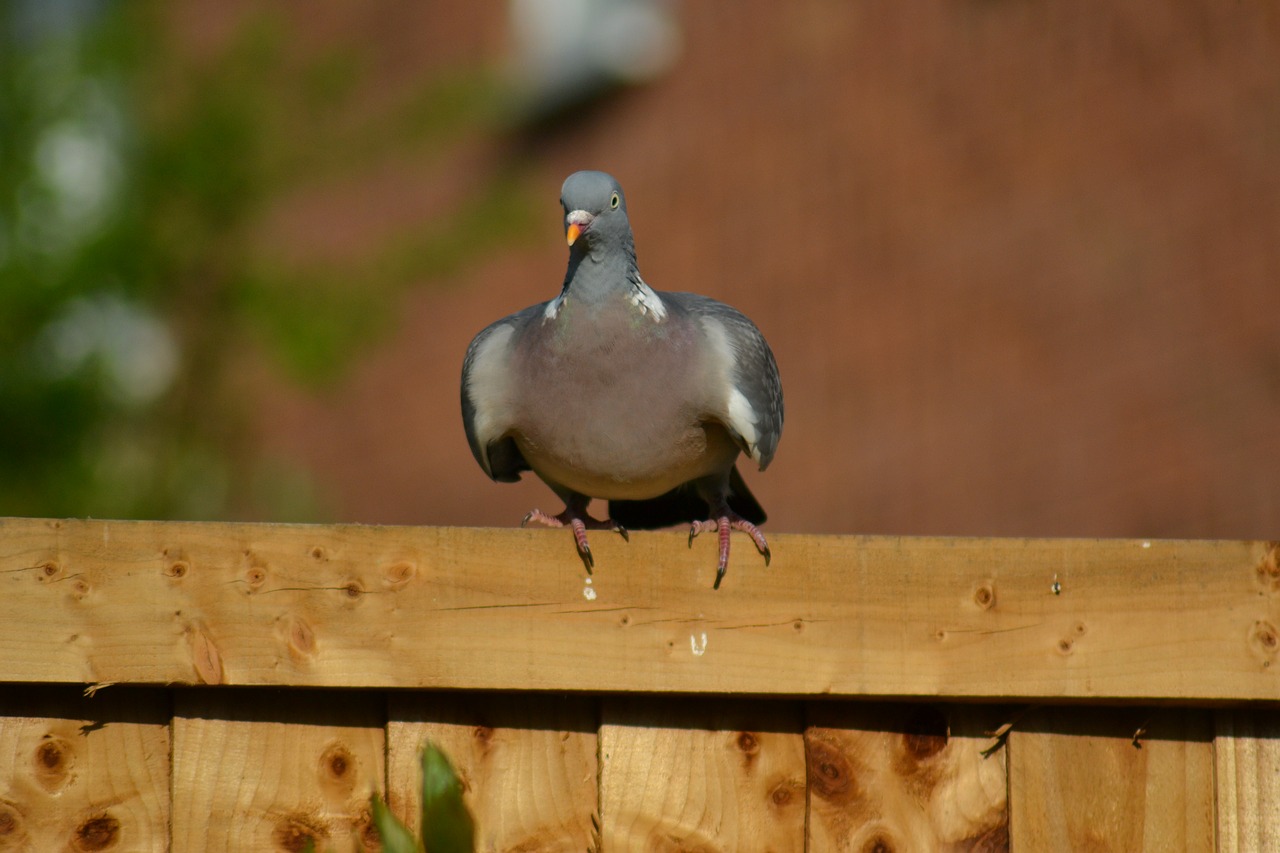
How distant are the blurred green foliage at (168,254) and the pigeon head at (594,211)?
16.5 ft

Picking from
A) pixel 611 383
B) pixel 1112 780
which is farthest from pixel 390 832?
pixel 611 383

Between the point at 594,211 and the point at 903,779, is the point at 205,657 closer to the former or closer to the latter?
the point at 903,779

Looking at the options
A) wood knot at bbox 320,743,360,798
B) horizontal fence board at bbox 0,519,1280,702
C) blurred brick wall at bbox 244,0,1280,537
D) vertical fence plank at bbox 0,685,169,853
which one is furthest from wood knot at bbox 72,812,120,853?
blurred brick wall at bbox 244,0,1280,537

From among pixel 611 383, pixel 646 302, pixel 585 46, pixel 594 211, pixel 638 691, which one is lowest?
pixel 638 691

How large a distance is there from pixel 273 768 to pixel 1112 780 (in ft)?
4.76

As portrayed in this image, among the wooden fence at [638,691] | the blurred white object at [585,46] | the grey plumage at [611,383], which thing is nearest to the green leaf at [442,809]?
the wooden fence at [638,691]

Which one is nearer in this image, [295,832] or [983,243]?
[295,832]

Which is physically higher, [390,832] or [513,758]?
[513,758]

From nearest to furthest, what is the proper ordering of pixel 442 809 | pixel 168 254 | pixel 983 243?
pixel 442 809 → pixel 983 243 → pixel 168 254

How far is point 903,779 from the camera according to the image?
2.45 metres

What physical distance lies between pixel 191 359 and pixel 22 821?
6.32 m

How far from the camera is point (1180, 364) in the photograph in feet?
21.6

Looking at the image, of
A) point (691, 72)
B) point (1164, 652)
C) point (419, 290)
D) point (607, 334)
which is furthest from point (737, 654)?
point (419, 290)

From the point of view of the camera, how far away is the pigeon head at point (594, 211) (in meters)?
3.29
